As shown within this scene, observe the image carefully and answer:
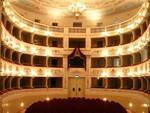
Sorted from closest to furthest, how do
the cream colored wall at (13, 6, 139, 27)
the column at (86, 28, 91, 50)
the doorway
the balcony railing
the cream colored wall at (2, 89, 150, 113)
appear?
→ the cream colored wall at (2, 89, 150, 113) < the balcony railing < the cream colored wall at (13, 6, 139, 27) < the doorway < the column at (86, 28, 91, 50)

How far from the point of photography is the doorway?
39.1 meters

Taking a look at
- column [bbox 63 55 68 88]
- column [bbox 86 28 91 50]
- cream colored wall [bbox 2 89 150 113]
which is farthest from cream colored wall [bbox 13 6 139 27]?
cream colored wall [bbox 2 89 150 113]

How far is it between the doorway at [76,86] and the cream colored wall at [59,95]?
1.00 metres

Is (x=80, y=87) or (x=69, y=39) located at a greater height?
(x=69, y=39)

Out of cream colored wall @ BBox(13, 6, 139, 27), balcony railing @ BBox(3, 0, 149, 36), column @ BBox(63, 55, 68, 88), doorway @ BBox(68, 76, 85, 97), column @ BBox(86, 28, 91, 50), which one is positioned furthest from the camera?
column @ BBox(86, 28, 91, 50)

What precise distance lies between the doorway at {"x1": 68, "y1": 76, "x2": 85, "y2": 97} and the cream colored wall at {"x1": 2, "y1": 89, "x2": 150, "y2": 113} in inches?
39.5

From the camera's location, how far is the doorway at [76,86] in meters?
39.1

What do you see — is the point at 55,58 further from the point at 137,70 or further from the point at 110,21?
the point at 137,70

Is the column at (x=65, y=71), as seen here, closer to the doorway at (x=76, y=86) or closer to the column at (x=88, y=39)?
the doorway at (x=76, y=86)

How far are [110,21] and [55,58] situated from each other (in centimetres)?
979

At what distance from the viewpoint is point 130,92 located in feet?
102

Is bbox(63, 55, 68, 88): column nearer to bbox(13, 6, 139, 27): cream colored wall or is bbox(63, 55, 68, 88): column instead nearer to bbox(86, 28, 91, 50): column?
bbox(86, 28, 91, 50): column

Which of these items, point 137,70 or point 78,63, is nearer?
point 137,70

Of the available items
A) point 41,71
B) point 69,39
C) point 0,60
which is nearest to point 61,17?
point 69,39
